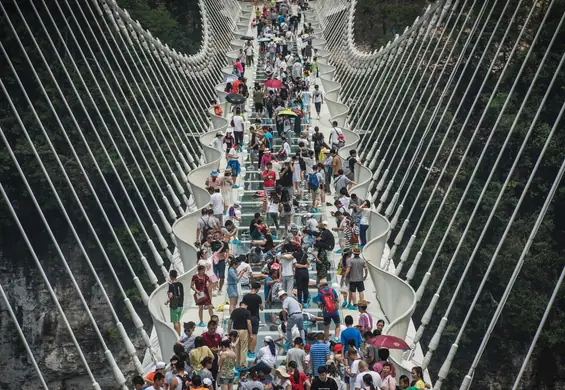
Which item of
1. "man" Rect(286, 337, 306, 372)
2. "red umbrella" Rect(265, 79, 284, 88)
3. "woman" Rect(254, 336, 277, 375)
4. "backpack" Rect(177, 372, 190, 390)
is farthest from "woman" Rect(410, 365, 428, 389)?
"red umbrella" Rect(265, 79, 284, 88)

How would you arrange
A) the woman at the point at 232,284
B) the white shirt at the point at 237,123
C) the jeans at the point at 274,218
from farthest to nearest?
the white shirt at the point at 237,123, the jeans at the point at 274,218, the woman at the point at 232,284

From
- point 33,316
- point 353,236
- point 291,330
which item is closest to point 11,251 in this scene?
point 33,316

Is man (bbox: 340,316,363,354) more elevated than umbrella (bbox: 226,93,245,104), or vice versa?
umbrella (bbox: 226,93,245,104)

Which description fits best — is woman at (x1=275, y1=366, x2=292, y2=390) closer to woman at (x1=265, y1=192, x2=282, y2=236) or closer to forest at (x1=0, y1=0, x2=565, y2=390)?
woman at (x1=265, y1=192, x2=282, y2=236)

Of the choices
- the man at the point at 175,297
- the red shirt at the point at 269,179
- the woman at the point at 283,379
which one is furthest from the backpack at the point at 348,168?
the woman at the point at 283,379

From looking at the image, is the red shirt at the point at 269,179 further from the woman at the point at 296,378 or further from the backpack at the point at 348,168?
the woman at the point at 296,378
